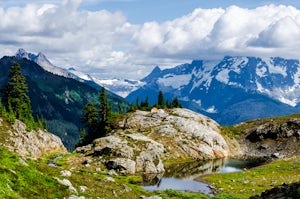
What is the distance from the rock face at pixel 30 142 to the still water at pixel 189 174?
38.6 metres

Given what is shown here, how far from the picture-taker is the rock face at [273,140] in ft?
490

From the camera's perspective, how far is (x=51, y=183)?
3772 cm

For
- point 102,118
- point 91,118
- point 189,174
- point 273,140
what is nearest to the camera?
point 189,174

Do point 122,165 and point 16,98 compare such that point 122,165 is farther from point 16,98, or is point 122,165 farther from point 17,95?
point 17,95

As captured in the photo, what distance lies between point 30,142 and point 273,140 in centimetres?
9625

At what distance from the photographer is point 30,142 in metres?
126

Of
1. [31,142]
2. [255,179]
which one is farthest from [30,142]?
[255,179]

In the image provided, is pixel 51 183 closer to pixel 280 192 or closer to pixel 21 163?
pixel 21 163

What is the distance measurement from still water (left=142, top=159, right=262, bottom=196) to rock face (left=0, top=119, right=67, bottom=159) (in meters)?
38.6

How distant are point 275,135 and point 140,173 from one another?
275 feet

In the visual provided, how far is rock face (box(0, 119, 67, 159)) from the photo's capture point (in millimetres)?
114500

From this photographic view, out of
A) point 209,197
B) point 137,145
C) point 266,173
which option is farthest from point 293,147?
point 209,197

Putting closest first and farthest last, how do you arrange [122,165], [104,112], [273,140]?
1. [122,165]
2. [104,112]
3. [273,140]

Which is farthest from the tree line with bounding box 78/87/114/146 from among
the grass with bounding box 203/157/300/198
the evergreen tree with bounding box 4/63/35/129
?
the grass with bounding box 203/157/300/198
